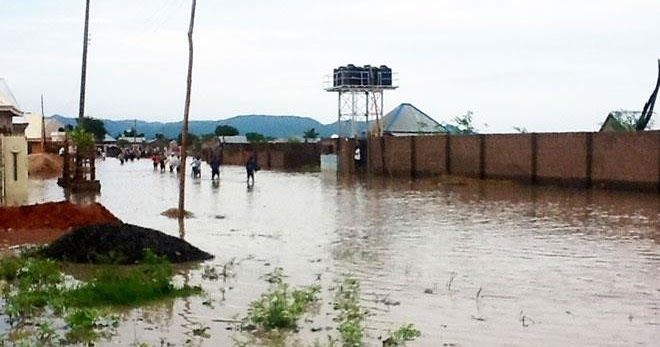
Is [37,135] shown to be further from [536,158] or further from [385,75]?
[536,158]

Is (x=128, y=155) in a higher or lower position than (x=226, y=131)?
lower

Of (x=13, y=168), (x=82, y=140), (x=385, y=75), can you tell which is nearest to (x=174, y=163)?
(x=82, y=140)

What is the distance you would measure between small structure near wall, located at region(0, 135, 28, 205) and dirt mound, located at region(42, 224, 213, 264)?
12.5m

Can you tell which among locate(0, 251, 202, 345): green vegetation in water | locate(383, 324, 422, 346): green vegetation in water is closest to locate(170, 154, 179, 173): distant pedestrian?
locate(0, 251, 202, 345): green vegetation in water

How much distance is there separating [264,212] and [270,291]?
44.5 ft

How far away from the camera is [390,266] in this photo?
1482 centimetres

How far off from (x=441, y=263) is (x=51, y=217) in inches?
371

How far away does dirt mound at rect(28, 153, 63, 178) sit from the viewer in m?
53.4

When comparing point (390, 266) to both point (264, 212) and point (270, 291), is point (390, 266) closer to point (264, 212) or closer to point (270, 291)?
point (270, 291)

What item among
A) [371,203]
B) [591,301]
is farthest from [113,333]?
[371,203]

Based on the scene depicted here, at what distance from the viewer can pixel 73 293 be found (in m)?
11.2

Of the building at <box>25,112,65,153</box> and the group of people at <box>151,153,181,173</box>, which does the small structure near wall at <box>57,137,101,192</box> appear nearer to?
the group of people at <box>151,153,181,173</box>

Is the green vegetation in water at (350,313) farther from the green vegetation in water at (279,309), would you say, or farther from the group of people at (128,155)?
the group of people at (128,155)

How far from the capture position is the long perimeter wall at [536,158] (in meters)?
34.6
